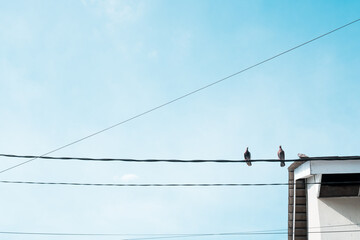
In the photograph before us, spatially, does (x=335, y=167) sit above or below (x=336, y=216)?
above

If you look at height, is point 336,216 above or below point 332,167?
below

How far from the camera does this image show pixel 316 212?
1326 centimetres

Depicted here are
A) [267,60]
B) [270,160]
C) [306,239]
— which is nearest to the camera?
[270,160]

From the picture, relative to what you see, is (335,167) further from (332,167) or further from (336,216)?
(336,216)

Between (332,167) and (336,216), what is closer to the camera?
(332,167)

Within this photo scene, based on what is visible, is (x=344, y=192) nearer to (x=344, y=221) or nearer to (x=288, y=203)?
(x=344, y=221)

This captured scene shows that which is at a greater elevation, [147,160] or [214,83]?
[214,83]

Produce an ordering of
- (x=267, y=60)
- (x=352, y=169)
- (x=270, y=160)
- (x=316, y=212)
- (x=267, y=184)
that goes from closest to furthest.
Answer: (x=270, y=160), (x=267, y=184), (x=267, y=60), (x=352, y=169), (x=316, y=212)

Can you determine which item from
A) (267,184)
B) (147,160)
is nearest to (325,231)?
(267,184)

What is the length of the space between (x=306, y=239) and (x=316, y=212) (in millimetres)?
1729

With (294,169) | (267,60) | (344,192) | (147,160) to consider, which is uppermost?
(267,60)

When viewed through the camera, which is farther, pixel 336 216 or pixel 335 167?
pixel 336 216

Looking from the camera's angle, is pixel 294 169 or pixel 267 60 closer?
pixel 267 60

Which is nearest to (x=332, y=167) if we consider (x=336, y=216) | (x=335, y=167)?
(x=335, y=167)
